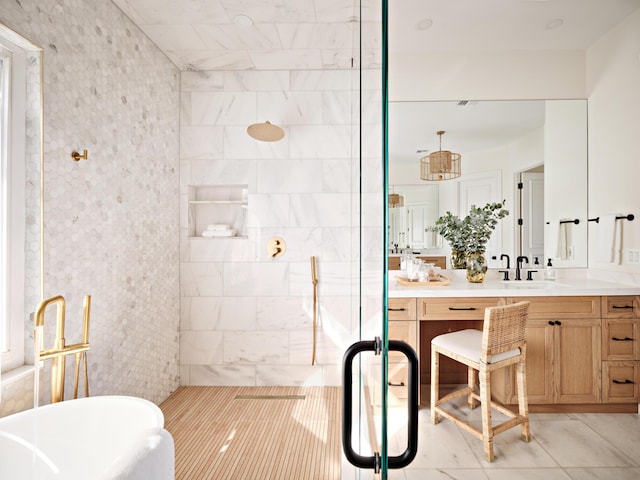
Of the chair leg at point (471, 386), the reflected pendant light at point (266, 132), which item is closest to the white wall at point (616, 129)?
the chair leg at point (471, 386)

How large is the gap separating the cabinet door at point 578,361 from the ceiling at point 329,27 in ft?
6.01

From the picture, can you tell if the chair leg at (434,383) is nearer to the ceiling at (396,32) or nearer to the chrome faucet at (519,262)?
the chrome faucet at (519,262)

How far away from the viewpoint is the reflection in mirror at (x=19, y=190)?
3.32 ft

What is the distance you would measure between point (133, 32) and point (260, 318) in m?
1.90

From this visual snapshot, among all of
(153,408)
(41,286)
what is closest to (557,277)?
(153,408)

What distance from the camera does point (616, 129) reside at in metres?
2.08

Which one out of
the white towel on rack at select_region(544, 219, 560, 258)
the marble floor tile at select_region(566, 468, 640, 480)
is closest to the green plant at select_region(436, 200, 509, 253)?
the white towel on rack at select_region(544, 219, 560, 258)

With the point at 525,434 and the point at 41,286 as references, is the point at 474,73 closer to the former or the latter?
the point at 525,434

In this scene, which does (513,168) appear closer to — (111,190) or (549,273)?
(549,273)

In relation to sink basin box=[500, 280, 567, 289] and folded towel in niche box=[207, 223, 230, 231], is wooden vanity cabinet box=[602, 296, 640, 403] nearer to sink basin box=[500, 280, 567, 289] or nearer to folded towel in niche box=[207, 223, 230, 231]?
sink basin box=[500, 280, 567, 289]

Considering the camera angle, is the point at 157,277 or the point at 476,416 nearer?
the point at 476,416

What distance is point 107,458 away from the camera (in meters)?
1.09

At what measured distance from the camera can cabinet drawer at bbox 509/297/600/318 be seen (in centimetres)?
Result: 186

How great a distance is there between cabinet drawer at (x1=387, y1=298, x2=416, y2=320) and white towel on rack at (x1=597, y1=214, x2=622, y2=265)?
1.37m
